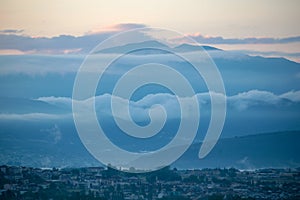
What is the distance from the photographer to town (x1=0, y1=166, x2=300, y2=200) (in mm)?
49312

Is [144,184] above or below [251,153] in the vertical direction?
below

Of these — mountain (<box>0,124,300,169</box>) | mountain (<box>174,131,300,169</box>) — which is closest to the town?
mountain (<box>174,131,300,169</box>)

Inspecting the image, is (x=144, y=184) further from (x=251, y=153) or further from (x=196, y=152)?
(x=196, y=152)

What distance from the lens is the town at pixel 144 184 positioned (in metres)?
49.3

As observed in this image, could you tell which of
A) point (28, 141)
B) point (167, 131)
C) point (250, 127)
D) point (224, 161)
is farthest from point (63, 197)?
point (250, 127)

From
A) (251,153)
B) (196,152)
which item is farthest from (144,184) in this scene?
(196,152)

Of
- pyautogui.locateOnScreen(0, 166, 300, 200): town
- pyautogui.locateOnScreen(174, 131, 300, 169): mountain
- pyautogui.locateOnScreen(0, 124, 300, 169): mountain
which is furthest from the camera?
pyautogui.locateOnScreen(0, 124, 300, 169): mountain

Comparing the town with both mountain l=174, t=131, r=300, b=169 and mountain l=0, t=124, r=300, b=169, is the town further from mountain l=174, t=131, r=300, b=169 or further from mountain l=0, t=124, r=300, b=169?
mountain l=0, t=124, r=300, b=169

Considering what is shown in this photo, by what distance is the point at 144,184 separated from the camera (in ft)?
177

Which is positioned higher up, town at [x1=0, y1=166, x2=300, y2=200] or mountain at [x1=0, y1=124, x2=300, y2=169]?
mountain at [x1=0, y1=124, x2=300, y2=169]

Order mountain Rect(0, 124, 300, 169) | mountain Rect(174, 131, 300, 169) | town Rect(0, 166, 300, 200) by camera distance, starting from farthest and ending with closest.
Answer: mountain Rect(0, 124, 300, 169) → mountain Rect(174, 131, 300, 169) → town Rect(0, 166, 300, 200)

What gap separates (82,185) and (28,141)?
37514mm

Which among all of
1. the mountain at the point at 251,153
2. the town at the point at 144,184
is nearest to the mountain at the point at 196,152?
the mountain at the point at 251,153

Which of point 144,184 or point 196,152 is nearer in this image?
point 144,184
